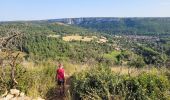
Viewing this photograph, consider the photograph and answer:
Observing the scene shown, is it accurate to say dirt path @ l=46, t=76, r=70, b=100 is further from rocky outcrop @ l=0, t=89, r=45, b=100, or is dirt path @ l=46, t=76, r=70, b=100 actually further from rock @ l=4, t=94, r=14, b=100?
rock @ l=4, t=94, r=14, b=100

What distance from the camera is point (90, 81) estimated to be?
1014 cm

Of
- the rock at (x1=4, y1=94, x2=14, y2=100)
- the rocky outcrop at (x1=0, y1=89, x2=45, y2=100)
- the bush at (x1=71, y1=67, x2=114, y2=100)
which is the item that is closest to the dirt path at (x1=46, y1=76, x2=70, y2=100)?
the bush at (x1=71, y1=67, x2=114, y2=100)

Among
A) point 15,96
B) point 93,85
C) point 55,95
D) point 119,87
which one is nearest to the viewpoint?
point 15,96

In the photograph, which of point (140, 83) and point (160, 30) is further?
point (160, 30)

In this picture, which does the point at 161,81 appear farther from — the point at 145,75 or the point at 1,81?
the point at 1,81

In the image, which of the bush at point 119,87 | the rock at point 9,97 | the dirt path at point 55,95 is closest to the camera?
the rock at point 9,97

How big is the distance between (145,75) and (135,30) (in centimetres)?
19205

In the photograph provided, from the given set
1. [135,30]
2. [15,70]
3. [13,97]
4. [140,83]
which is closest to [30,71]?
[15,70]

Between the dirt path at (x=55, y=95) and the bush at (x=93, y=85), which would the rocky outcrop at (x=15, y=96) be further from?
the bush at (x=93, y=85)

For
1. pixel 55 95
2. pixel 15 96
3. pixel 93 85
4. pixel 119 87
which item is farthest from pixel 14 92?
pixel 119 87

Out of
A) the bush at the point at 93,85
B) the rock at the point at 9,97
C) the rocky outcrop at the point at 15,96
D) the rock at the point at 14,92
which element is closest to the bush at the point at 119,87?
the bush at the point at 93,85

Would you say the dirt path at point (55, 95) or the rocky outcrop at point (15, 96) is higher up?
the rocky outcrop at point (15, 96)

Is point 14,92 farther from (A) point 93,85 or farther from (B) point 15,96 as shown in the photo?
(A) point 93,85

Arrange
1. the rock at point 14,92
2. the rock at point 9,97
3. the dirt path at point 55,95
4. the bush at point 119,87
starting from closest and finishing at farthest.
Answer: the rock at point 9,97 → the bush at point 119,87 → the rock at point 14,92 → the dirt path at point 55,95
